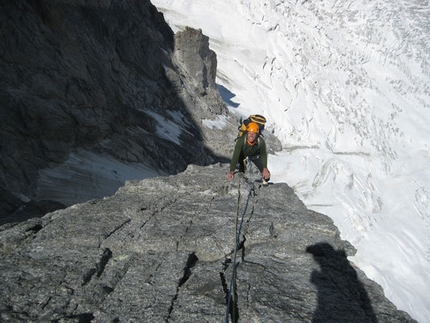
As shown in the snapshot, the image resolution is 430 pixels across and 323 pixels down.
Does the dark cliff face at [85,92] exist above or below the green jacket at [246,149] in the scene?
below

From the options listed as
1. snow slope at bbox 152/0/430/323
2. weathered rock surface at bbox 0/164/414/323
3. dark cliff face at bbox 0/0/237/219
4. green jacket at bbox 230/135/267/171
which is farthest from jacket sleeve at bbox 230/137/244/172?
snow slope at bbox 152/0/430/323

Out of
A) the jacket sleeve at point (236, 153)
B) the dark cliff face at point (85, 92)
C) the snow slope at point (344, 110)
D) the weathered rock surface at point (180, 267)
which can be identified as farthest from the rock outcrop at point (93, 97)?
the snow slope at point (344, 110)

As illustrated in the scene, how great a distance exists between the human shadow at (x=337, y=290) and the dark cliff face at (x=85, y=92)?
1163 cm

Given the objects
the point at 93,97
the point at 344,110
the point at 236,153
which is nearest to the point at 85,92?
the point at 93,97

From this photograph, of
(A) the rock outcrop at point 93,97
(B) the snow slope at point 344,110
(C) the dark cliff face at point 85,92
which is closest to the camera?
(A) the rock outcrop at point 93,97

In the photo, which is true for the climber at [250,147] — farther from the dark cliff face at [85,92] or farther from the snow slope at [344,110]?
the snow slope at [344,110]

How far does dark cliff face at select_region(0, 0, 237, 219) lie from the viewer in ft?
59.6

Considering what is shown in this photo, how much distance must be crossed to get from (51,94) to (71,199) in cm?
640

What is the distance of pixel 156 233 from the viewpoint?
6016mm

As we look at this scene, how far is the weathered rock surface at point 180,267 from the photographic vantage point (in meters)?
4.35

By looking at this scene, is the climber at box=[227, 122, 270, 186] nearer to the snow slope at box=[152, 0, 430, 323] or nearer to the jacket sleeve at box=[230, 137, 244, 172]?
the jacket sleeve at box=[230, 137, 244, 172]

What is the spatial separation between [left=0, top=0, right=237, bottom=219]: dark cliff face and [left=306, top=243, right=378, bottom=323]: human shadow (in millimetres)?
11633

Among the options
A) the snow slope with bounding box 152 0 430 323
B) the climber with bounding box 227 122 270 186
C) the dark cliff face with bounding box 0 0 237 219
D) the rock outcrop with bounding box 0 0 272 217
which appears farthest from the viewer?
the snow slope with bounding box 152 0 430 323

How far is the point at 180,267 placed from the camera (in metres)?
5.14
